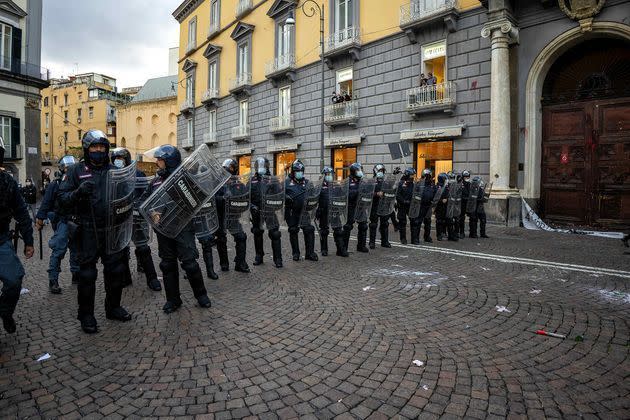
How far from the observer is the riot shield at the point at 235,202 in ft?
21.1

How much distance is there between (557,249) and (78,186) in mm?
9283

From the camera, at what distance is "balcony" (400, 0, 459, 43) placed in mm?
13820

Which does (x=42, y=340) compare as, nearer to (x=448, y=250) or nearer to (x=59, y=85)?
(x=448, y=250)

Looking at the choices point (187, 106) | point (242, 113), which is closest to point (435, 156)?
point (242, 113)

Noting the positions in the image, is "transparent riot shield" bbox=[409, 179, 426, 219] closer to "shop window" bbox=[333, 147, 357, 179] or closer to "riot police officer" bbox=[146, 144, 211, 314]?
"riot police officer" bbox=[146, 144, 211, 314]

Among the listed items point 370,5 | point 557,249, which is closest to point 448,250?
point 557,249

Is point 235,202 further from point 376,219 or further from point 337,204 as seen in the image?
point 376,219

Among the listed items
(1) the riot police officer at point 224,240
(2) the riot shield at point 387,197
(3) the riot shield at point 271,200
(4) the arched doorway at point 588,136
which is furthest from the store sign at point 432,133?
(1) the riot police officer at point 224,240

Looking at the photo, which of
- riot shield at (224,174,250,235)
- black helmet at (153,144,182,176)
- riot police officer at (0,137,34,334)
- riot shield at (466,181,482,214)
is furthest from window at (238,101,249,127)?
riot police officer at (0,137,34,334)

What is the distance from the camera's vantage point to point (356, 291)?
534 cm

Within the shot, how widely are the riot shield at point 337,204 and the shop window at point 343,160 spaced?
10.3 meters

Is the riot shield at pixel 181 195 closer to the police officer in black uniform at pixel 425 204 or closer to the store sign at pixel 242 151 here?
the police officer in black uniform at pixel 425 204

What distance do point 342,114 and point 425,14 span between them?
5.46m

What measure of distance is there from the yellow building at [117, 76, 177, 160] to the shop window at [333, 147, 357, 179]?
94.6ft
